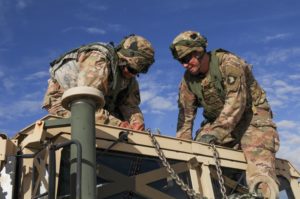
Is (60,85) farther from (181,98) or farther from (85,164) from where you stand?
(85,164)

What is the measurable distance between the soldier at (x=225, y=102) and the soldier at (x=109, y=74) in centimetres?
45

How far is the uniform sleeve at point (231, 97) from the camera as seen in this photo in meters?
4.61

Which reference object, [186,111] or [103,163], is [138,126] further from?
[103,163]

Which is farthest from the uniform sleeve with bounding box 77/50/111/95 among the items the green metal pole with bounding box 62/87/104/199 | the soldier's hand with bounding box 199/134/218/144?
the green metal pole with bounding box 62/87/104/199

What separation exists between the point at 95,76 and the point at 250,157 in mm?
1522

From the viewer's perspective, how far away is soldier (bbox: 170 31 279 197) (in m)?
4.63

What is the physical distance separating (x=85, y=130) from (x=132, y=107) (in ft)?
8.21

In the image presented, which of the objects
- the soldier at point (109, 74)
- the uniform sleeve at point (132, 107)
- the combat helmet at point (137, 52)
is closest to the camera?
the soldier at point (109, 74)

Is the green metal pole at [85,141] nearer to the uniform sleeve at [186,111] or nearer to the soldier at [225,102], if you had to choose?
the soldier at [225,102]

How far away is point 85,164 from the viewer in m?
2.87

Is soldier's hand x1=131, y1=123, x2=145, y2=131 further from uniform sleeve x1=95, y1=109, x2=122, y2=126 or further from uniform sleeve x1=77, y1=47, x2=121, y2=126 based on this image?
uniform sleeve x1=95, y1=109, x2=122, y2=126

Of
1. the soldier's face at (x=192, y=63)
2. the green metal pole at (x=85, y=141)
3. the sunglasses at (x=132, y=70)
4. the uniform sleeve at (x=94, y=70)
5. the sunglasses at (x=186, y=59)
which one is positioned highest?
the sunglasses at (x=186, y=59)

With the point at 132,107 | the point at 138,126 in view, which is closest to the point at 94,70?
the point at 138,126

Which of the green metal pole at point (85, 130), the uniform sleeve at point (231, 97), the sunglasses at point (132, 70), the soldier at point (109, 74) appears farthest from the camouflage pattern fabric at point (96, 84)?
the green metal pole at point (85, 130)
